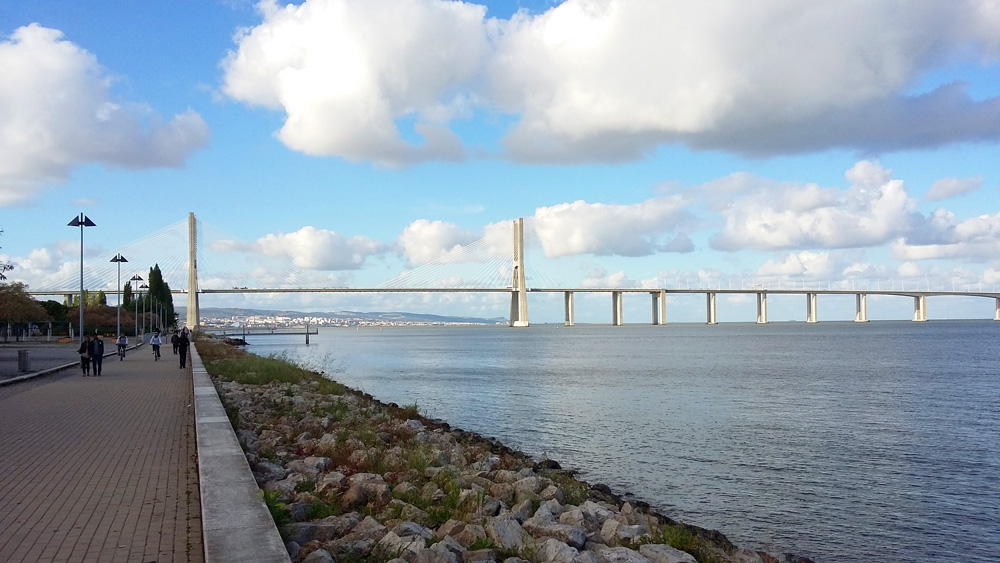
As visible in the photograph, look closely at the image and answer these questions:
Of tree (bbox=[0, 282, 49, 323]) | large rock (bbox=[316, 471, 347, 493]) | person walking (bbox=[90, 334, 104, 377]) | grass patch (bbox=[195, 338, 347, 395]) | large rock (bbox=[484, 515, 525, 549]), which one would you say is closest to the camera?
large rock (bbox=[484, 515, 525, 549])

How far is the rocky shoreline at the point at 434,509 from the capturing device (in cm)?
613

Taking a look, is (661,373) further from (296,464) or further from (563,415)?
Answer: (296,464)

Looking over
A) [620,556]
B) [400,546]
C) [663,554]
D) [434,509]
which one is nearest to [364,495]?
[434,509]

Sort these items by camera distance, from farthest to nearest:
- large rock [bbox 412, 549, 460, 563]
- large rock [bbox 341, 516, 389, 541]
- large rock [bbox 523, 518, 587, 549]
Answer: large rock [bbox 523, 518, 587, 549], large rock [bbox 341, 516, 389, 541], large rock [bbox 412, 549, 460, 563]

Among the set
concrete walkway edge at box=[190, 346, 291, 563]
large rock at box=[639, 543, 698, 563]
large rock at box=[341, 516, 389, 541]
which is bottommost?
large rock at box=[639, 543, 698, 563]

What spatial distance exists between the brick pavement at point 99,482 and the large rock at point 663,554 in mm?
3460

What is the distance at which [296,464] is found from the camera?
937cm

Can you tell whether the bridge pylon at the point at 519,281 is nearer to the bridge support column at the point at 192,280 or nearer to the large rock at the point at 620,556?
the bridge support column at the point at 192,280

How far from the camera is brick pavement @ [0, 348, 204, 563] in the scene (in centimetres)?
560

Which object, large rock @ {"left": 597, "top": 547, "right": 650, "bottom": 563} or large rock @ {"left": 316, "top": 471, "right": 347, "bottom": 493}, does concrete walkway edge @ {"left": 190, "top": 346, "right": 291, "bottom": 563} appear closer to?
large rock @ {"left": 316, "top": 471, "right": 347, "bottom": 493}

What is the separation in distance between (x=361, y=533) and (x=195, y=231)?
92.2 meters

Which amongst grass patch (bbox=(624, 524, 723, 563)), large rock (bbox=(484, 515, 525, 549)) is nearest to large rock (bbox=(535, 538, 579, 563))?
large rock (bbox=(484, 515, 525, 549))

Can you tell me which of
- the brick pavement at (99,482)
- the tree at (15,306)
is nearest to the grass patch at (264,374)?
the brick pavement at (99,482)

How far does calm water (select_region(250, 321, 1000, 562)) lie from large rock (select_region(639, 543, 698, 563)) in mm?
3608
